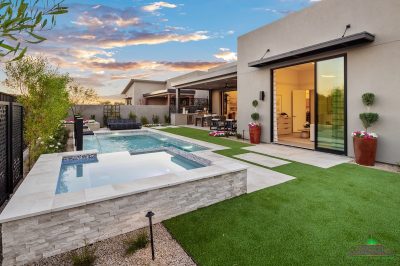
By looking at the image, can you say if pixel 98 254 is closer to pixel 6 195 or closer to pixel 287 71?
pixel 6 195

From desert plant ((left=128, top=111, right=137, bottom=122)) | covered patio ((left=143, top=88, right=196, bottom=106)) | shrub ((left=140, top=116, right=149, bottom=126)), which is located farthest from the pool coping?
covered patio ((left=143, top=88, right=196, bottom=106))

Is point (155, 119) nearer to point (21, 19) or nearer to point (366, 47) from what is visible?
point (366, 47)

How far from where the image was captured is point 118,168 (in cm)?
654

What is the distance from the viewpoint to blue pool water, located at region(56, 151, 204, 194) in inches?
213

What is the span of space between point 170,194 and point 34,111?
5578mm

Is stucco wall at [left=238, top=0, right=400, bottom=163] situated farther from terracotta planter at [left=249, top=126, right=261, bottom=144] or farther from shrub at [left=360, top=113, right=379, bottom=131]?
terracotta planter at [left=249, top=126, right=261, bottom=144]

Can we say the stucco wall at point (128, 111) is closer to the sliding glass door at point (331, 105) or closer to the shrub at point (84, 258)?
the sliding glass door at point (331, 105)

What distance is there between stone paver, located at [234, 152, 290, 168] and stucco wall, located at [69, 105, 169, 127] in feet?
52.2

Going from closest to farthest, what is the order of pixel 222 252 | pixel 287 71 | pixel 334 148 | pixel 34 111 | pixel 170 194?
pixel 222 252 < pixel 170 194 < pixel 34 111 < pixel 334 148 < pixel 287 71

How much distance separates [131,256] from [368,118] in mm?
6987

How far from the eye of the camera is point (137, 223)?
329 centimetres

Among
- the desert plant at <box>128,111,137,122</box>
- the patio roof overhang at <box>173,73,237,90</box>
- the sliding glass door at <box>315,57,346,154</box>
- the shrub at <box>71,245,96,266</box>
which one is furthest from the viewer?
the desert plant at <box>128,111,137,122</box>

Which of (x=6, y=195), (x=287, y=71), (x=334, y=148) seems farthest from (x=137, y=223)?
(x=287, y=71)

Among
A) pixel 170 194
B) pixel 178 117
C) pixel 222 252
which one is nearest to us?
pixel 222 252
